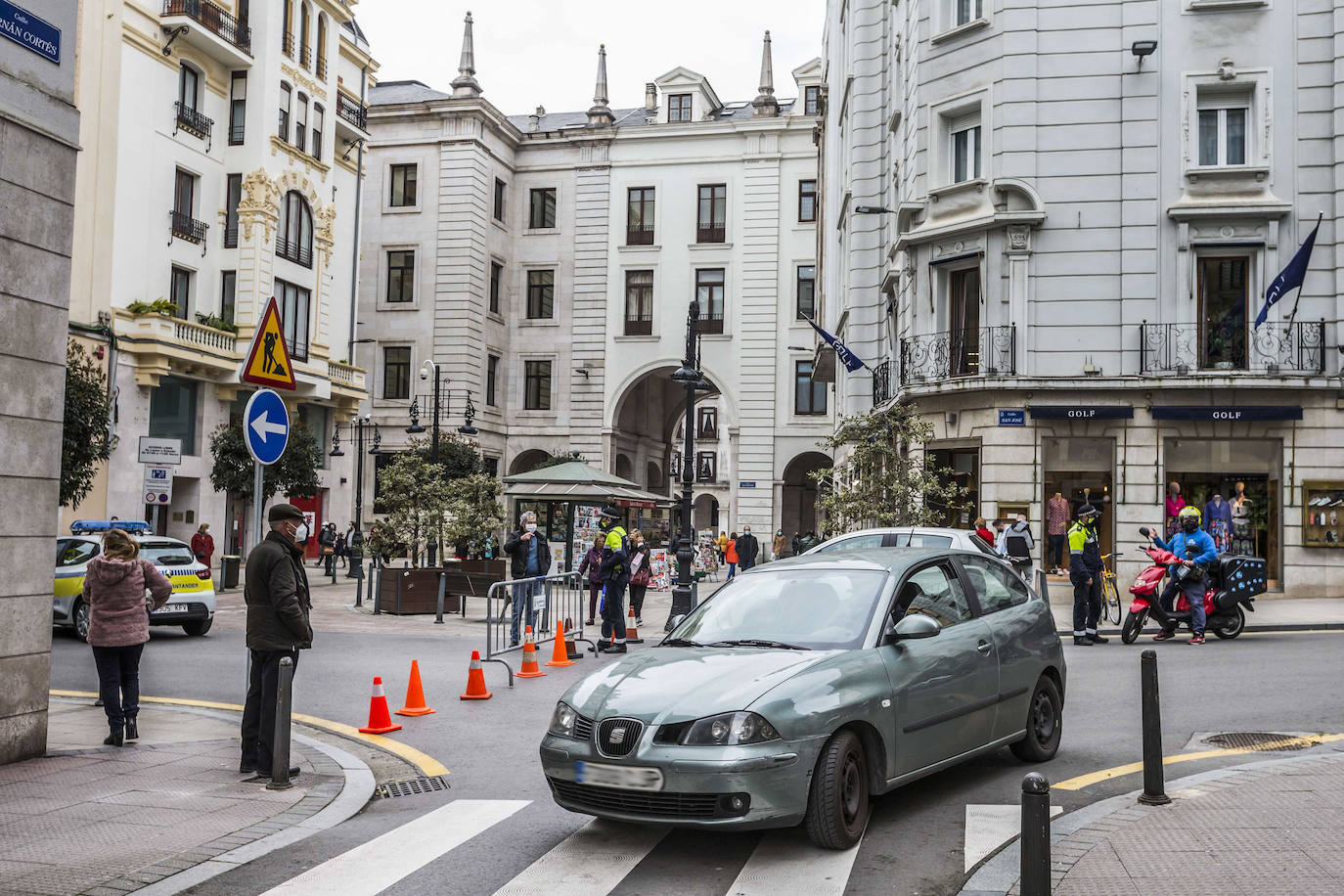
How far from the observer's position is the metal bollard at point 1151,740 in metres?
6.77

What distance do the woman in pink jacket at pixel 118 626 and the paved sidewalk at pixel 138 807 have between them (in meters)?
0.27

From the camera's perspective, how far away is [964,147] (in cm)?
2545

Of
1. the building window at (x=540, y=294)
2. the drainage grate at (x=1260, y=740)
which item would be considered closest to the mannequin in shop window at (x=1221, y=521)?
the drainage grate at (x=1260, y=740)

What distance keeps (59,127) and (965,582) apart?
7.36 metres

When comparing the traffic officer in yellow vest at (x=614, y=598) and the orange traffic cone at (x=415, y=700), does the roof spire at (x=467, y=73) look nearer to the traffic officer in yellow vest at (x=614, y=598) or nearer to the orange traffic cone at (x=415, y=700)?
the traffic officer in yellow vest at (x=614, y=598)

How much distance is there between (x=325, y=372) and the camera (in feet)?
129

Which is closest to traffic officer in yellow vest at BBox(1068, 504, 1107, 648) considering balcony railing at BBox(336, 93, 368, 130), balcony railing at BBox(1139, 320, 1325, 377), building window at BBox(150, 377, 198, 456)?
balcony railing at BBox(1139, 320, 1325, 377)

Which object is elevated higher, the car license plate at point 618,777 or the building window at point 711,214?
Result: the building window at point 711,214

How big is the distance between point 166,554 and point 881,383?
17026 mm

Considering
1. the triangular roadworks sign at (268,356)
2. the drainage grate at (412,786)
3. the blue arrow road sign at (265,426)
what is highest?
the triangular roadworks sign at (268,356)

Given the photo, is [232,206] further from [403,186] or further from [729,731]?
[729,731]

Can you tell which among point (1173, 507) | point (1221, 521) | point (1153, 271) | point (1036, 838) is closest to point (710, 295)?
point (1153, 271)

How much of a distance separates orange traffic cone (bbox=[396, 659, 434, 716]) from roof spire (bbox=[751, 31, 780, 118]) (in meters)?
41.0

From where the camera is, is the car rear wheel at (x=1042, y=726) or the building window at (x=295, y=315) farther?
the building window at (x=295, y=315)
